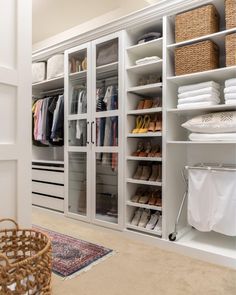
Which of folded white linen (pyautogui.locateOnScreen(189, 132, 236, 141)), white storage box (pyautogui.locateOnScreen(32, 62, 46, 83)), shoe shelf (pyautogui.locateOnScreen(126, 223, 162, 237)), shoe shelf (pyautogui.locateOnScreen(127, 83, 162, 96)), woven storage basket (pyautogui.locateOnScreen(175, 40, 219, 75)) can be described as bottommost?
shoe shelf (pyautogui.locateOnScreen(126, 223, 162, 237))

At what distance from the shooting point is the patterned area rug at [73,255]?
190 cm

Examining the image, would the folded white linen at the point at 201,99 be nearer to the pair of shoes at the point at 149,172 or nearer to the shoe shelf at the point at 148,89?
the shoe shelf at the point at 148,89

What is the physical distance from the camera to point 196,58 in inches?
85.6

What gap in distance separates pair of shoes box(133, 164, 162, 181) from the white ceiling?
1841mm

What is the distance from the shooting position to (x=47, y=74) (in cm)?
342

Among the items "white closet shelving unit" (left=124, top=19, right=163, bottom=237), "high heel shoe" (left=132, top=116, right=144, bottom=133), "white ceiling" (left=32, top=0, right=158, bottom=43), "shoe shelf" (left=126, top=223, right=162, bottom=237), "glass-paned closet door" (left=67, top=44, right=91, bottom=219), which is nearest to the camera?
"shoe shelf" (left=126, top=223, right=162, bottom=237)

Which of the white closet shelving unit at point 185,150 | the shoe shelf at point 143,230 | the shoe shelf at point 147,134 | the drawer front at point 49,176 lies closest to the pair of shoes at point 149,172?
the white closet shelving unit at point 185,150

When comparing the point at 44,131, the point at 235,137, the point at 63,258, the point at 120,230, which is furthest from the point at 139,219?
the point at 44,131

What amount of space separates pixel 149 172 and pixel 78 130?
40.3 inches

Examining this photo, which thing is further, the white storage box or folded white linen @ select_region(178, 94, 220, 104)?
the white storage box

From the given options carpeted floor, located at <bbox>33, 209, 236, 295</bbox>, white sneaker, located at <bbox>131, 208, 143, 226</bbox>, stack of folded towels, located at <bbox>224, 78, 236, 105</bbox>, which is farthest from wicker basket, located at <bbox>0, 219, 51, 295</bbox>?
stack of folded towels, located at <bbox>224, 78, 236, 105</bbox>

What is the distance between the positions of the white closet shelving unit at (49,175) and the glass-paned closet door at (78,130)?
15cm

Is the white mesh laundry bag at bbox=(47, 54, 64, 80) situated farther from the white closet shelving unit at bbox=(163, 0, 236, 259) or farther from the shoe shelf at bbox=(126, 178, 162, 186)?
the shoe shelf at bbox=(126, 178, 162, 186)

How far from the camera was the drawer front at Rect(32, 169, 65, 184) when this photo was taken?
3.25 meters
